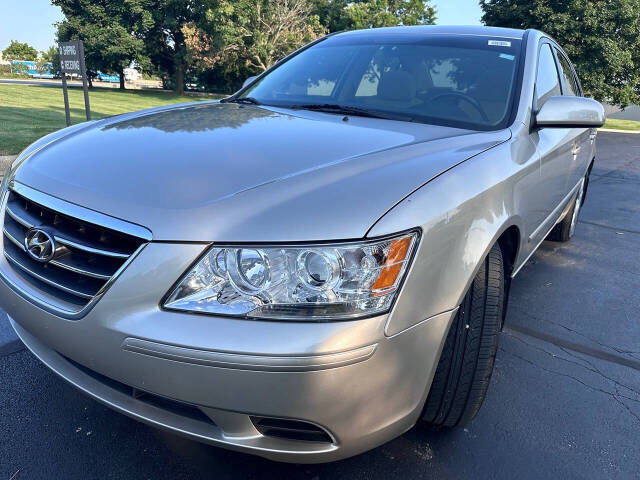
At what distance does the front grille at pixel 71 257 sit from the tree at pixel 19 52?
10450cm

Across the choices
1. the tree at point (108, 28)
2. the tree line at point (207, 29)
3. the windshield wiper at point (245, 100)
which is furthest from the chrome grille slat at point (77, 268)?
the tree at point (108, 28)

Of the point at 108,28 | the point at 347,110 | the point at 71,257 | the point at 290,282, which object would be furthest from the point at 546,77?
the point at 108,28

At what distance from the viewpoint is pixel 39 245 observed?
158cm

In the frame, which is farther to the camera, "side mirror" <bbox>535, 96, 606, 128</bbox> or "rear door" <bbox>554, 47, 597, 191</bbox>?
"rear door" <bbox>554, 47, 597, 191</bbox>

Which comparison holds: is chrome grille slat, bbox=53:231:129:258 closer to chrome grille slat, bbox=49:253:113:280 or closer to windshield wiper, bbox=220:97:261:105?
chrome grille slat, bbox=49:253:113:280

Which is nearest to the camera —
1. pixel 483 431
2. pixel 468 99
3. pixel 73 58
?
pixel 483 431

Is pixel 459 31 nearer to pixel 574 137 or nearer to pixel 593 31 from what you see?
pixel 574 137

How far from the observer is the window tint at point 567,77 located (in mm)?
3719

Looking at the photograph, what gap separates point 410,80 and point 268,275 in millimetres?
1759

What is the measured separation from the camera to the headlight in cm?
130

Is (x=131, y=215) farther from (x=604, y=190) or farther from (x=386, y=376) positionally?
(x=604, y=190)

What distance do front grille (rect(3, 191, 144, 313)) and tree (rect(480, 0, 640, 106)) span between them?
20044 millimetres

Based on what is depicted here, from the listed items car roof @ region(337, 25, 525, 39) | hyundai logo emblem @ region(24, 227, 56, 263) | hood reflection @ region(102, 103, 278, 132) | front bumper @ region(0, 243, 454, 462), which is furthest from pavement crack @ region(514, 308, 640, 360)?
hyundai logo emblem @ region(24, 227, 56, 263)

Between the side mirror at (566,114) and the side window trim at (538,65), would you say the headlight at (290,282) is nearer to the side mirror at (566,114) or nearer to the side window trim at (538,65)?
the side mirror at (566,114)
